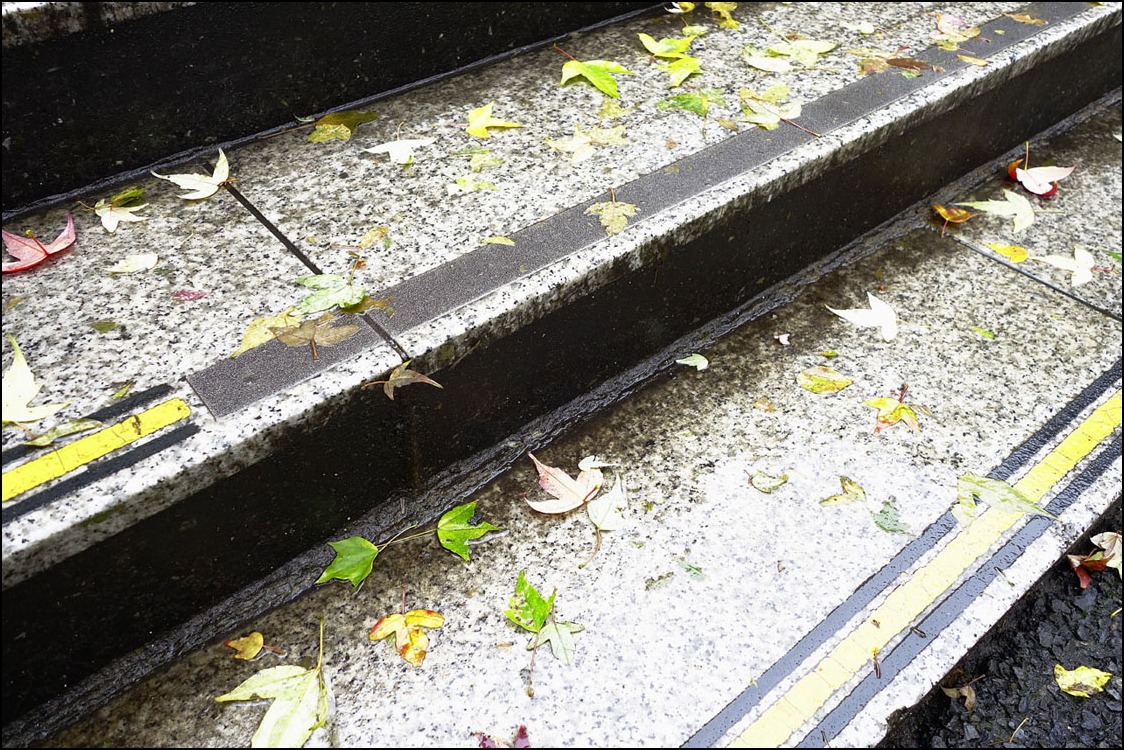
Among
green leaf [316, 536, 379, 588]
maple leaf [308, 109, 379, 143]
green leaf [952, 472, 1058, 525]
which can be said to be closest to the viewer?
green leaf [316, 536, 379, 588]

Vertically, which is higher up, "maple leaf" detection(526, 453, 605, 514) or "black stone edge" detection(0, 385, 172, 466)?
"black stone edge" detection(0, 385, 172, 466)

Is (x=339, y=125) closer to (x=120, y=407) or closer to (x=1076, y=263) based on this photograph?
(x=120, y=407)

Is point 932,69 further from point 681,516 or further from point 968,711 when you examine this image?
point 968,711

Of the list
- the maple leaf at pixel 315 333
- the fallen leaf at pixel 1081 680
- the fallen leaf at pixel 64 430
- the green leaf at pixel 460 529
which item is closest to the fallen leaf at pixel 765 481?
the green leaf at pixel 460 529

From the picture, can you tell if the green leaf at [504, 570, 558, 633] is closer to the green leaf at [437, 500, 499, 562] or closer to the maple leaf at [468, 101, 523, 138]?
the green leaf at [437, 500, 499, 562]

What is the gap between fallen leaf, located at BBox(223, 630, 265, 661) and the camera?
183cm

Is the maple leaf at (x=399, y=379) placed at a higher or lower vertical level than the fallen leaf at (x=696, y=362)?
higher

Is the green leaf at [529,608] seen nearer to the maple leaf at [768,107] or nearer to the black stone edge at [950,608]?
the black stone edge at [950,608]

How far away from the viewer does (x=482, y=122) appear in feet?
8.75

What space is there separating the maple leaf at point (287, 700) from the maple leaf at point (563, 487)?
651 millimetres

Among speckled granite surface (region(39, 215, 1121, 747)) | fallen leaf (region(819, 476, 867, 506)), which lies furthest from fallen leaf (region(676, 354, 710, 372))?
fallen leaf (region(819, 476, 867, 506))

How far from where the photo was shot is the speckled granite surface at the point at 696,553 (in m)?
1.76

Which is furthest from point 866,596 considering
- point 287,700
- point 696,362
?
point 287,700

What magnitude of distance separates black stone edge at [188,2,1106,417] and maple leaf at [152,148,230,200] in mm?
289
